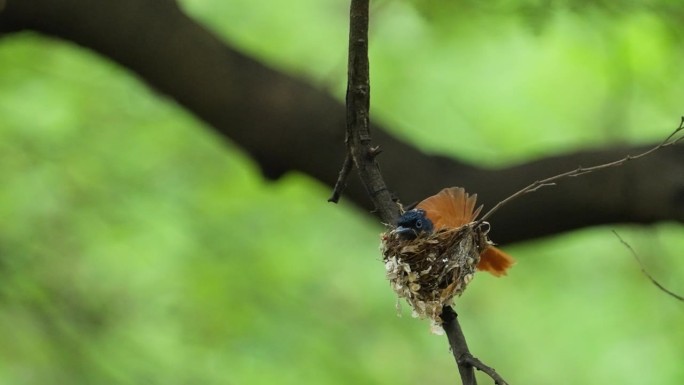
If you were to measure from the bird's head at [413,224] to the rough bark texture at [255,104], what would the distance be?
1.45 meters

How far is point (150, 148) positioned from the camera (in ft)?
19.9

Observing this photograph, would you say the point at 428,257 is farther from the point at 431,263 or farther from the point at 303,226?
the point at 303,226

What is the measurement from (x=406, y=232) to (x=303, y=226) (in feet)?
14.5

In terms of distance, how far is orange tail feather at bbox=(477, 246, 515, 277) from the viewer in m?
2.94

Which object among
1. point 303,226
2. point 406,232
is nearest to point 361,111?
point 406,232

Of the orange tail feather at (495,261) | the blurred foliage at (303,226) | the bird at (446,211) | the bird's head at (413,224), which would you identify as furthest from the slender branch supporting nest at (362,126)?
the blurred foliage at (303,226)

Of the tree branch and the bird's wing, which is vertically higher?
the tree branch

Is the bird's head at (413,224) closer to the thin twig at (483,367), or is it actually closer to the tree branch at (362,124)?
the tree branch at (362,124)

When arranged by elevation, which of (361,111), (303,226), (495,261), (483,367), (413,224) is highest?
(361,111)

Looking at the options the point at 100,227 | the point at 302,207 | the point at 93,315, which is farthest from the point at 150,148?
the point at 93,315

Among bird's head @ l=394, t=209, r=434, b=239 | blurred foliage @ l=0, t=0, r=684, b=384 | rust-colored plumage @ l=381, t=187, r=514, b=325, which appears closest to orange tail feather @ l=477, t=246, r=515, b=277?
rust-colored plumage @ l=381, t=187, r=514, b=325

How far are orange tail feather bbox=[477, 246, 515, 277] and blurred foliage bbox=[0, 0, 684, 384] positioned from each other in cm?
93

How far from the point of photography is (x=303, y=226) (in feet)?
21.6

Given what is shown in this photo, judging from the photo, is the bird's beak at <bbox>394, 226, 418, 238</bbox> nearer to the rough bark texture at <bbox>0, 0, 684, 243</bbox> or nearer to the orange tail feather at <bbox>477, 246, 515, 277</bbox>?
the orange tail feather at <bbox>477, 246, 515, 277</bbox>
